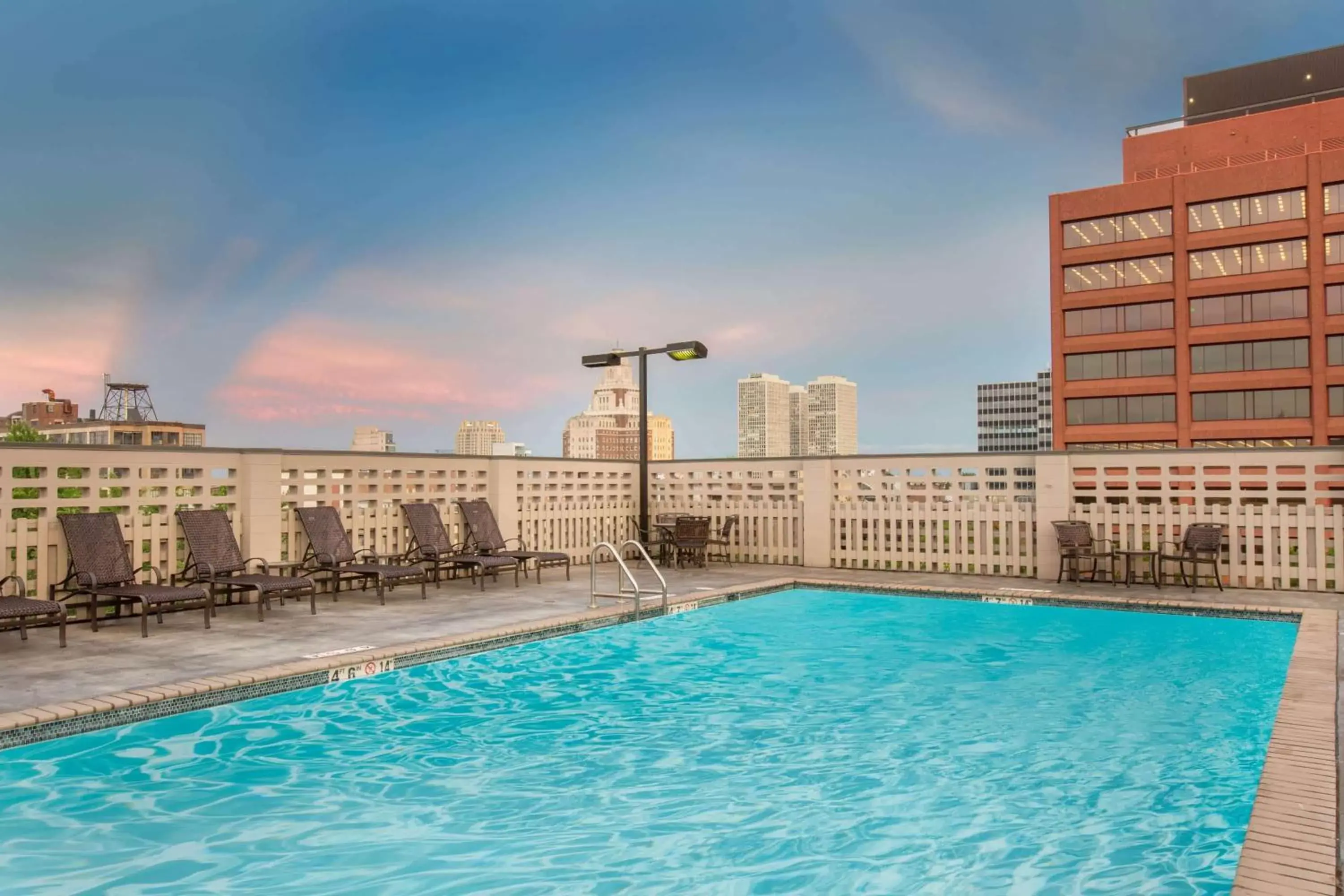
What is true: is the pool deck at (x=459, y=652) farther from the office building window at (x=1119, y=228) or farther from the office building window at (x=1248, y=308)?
the office building window at (x=1119, y=228)

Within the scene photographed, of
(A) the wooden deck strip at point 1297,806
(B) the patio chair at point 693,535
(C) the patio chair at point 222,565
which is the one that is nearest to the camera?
(A) the wooden deck strip at point 1297,806

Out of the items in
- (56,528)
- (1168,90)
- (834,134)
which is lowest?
(56,528)

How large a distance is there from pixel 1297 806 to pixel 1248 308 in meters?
48.4

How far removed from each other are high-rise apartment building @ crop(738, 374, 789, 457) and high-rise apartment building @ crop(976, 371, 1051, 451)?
58846 millimetres

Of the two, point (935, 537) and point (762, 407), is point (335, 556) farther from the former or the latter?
point (762, 407)

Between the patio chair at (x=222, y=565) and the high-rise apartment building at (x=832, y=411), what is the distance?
99691 mm

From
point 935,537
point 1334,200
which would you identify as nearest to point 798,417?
point 1334,200

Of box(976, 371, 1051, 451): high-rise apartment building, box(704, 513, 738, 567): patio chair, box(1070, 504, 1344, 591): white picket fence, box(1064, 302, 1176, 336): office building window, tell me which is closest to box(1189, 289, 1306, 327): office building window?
box(1064, 302, 1176, 336): office building window

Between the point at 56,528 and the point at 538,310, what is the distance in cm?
3122

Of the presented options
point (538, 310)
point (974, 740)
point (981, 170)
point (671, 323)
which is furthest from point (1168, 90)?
point (974, 740)

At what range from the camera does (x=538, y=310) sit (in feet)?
123

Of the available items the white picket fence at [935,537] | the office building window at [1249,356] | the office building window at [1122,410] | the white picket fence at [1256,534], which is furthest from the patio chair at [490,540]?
the office building window at [1122,410]

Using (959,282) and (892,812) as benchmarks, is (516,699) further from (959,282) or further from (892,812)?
(959,282)

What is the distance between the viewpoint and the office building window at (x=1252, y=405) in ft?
136
